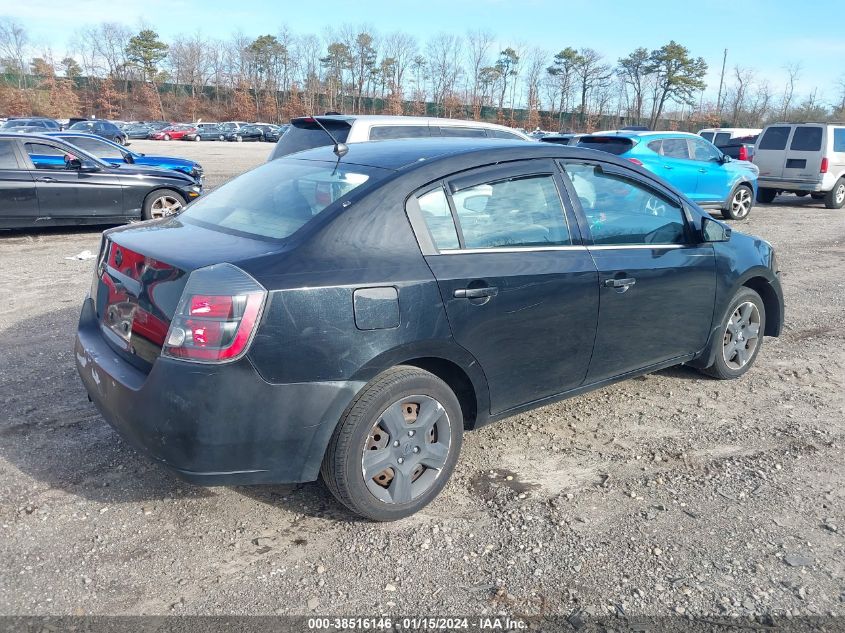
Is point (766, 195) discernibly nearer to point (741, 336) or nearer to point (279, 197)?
point (741, 336)

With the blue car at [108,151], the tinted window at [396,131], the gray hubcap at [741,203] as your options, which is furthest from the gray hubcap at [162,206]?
the gray hubcap at [741,203]

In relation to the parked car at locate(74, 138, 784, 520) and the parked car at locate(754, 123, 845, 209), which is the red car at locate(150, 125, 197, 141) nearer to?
the parked car at locate(754, 123, 845, 209)

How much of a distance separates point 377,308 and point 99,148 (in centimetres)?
1295

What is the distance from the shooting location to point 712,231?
4457 millimetres

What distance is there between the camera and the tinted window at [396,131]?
7664 millimetres

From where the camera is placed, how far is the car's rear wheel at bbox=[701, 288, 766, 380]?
4880 mm

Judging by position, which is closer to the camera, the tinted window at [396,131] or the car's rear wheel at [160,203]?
the tinted window at [396,131]

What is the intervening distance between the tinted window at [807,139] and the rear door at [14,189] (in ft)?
50.3

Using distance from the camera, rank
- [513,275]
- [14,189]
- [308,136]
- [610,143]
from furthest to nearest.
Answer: [610,143] → [14,189] → [308,136] → [513,275]

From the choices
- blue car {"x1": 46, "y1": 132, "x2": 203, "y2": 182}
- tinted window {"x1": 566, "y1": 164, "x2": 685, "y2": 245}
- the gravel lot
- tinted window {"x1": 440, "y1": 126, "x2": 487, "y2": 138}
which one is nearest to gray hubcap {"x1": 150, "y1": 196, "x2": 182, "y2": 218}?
blue car {"x1": 46, "y1": 132, "x2": 203, "y2": 182}

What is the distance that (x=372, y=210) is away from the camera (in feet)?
10.4

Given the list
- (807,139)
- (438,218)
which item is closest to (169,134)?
(807,139)

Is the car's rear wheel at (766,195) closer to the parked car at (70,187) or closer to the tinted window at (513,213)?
the parked car at (70,187)

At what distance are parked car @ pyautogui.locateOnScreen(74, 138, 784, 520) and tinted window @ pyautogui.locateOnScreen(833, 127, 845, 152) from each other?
13750mm
